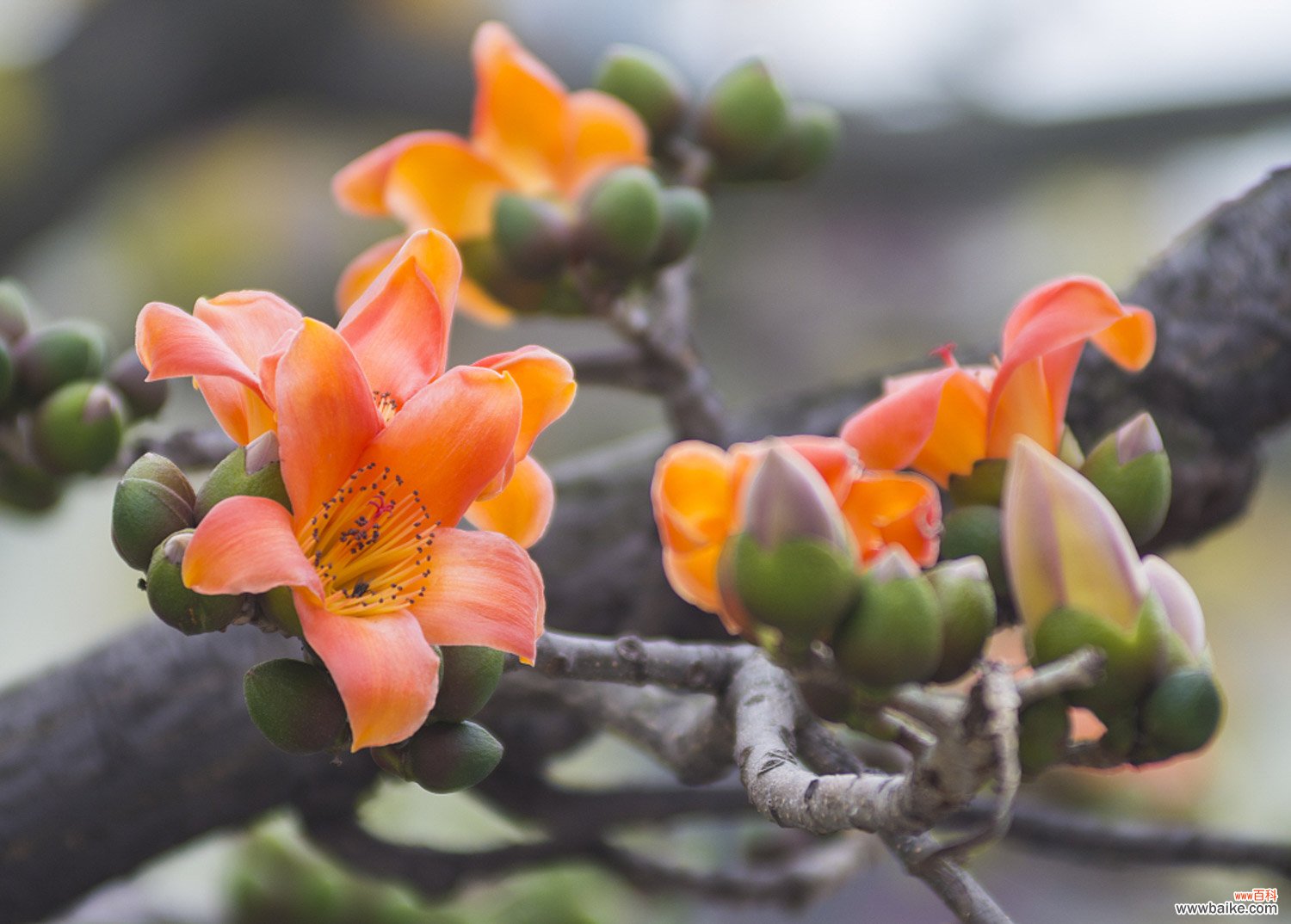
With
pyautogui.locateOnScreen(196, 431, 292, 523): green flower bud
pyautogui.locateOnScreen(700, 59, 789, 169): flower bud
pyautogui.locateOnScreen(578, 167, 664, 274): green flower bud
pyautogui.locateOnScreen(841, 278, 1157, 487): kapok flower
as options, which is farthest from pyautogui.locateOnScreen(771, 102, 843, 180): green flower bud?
pyautogui.locateOnScreen(196, 431, 292, 523): green flower bud

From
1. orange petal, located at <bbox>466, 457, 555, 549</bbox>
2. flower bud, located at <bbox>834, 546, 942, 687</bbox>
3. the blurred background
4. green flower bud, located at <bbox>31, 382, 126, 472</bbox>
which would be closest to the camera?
flower bud, located at <bbox>834, 546, 942, 687</bbox>

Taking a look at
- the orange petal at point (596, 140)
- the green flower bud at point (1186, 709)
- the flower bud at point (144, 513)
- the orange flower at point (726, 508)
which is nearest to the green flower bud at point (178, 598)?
the flower bud at point (144, 513)

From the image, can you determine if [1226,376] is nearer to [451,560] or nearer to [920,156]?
[451,560]

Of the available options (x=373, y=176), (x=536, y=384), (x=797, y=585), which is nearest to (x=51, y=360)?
(x=373, y=176)

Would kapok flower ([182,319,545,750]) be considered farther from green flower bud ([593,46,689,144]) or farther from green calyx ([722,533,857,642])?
green flower bud ([593,46,689,144])

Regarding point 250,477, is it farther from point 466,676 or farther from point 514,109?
point 514,109

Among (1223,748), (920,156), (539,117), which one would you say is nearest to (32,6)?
(920,156)
